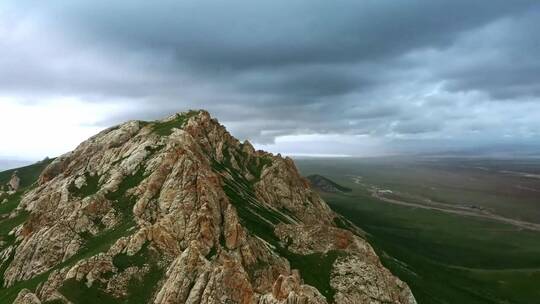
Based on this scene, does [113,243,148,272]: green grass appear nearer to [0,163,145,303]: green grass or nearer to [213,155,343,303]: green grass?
[0,163,145,303]: green grass

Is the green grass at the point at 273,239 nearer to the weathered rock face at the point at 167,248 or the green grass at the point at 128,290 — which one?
the weathered rock face at the point at 167,248

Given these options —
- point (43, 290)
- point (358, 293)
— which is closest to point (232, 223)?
point (358, 293)

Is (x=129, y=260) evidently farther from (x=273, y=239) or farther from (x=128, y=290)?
(x=273, y=239)

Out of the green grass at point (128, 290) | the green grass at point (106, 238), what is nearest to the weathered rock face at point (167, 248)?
the green grass at point (128, 290)

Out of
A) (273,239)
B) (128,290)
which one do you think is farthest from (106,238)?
(273,239)

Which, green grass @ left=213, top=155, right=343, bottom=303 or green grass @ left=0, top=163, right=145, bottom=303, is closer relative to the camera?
green grass @ left=0, top=163, right=145, bottom=303

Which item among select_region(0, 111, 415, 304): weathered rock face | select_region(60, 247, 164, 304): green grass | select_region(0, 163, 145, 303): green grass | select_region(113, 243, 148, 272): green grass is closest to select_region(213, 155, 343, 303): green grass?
select_region(0, 111, 415, 304): weathered rock face

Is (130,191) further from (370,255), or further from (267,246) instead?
(370,255)

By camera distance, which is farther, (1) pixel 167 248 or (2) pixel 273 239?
(2) pixel 273 239
